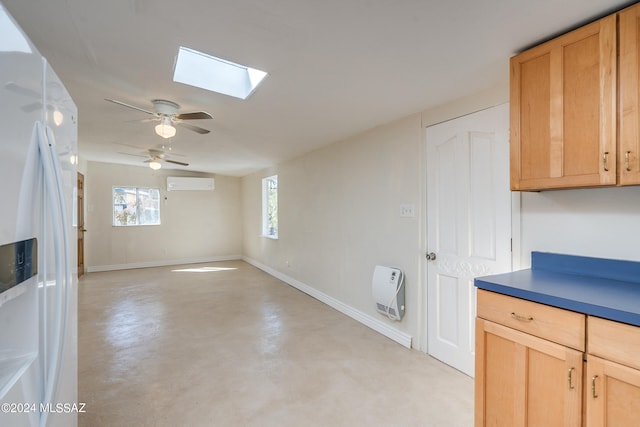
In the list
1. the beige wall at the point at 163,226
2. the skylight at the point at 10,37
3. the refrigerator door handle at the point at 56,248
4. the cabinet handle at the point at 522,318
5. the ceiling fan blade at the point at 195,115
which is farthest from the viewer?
the beige wall at the point at 163,226

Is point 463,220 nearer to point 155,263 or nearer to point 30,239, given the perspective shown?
point 30,239

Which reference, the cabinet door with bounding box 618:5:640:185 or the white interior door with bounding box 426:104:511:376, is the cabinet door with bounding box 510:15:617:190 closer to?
the cabinet door with bounding box 618:5:640:185

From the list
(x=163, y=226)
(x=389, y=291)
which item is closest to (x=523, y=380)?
(x=389, y=291)

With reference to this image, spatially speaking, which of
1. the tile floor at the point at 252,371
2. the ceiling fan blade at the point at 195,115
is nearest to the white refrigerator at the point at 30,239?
the tile floor at the point at 252,371

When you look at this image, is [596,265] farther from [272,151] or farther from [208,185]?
[208,185]

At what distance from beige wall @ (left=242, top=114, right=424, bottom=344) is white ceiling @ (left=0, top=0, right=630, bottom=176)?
1.60 ft

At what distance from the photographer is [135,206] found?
7.02 metres

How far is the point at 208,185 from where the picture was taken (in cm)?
774

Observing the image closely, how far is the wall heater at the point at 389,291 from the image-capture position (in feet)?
9.55

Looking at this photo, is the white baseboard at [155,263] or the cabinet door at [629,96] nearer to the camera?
the cabinet door at [629,96]

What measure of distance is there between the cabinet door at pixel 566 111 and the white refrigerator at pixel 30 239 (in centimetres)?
212

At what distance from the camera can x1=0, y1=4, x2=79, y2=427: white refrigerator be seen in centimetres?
67

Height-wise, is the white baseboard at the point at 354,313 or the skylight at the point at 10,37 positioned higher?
the skylight at the point at 10,37

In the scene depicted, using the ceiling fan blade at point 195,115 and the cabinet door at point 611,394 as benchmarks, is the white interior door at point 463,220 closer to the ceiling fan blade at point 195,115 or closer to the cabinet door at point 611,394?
the cabinet door at point 611,394
